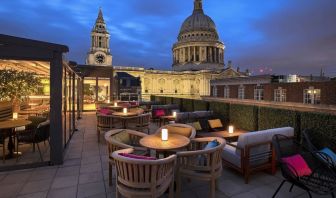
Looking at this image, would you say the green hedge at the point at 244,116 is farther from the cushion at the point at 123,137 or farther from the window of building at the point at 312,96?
the window of building at the point at 312,96

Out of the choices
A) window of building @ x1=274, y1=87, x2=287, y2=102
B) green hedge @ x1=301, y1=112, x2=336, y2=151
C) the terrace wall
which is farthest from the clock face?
green hedge @ x1=301, y1=112, x2=336, y2=151

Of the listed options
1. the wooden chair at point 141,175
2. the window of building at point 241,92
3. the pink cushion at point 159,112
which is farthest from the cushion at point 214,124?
the window of building at point 241,92

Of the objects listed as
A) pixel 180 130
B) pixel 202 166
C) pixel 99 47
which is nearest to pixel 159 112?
pixel 180 130

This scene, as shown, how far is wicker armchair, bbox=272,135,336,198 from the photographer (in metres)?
3.62

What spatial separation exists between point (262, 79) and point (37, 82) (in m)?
29.2

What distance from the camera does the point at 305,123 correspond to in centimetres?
672

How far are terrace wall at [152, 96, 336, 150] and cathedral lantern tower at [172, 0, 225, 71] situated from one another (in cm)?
6470

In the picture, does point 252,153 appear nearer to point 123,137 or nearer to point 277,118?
point 123,137

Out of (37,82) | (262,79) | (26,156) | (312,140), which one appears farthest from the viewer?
(262,79)

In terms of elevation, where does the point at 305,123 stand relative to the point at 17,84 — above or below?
below

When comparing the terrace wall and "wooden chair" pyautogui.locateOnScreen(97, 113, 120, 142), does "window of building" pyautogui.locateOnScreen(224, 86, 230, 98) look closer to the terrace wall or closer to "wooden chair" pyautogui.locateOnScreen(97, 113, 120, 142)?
the terrace wall

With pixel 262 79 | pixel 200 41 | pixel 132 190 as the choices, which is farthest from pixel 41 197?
pixel 200 41

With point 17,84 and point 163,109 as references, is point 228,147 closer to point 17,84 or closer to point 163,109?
point 163,109

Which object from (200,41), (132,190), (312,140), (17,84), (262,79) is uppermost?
(200,41)
